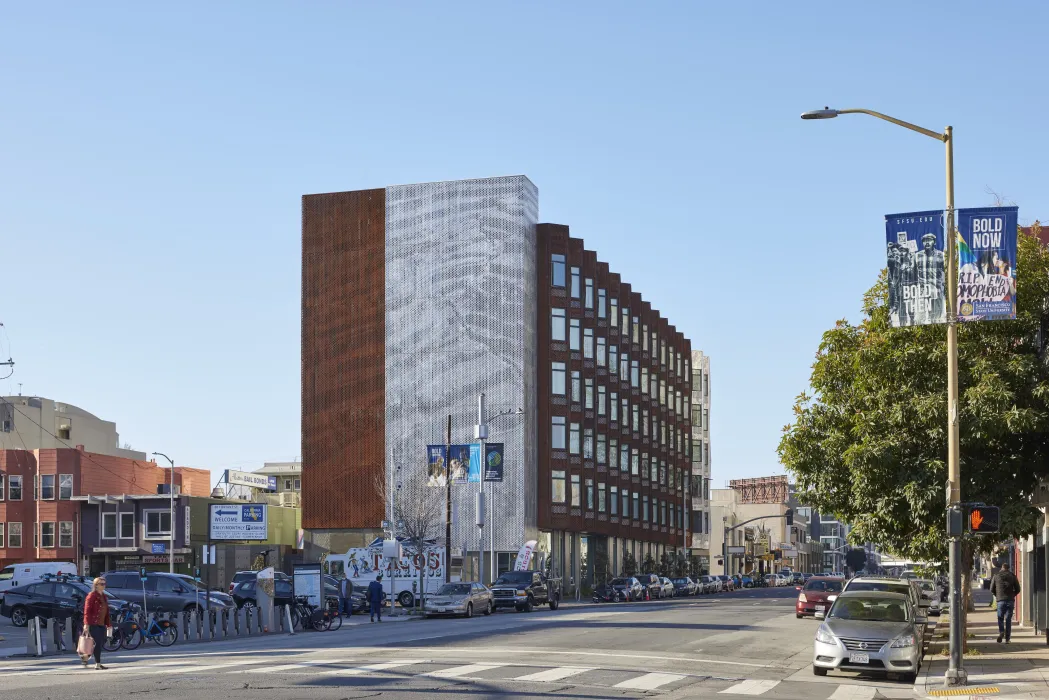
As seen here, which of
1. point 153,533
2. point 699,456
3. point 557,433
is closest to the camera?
point 153,533

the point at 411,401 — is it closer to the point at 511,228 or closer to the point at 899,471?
the point at 511,228

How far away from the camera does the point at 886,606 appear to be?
84.2ft

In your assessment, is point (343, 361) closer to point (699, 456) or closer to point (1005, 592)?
point (699, 456)

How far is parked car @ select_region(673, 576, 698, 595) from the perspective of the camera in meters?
90.6

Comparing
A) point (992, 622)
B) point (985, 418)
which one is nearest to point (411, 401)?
point (992, 622)

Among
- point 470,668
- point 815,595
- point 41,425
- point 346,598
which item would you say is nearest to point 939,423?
point 470,668

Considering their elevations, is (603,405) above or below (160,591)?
above

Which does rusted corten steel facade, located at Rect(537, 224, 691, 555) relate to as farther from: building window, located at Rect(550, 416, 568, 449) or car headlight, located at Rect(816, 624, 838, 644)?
car headlight, located at Rect(816, 624, 838, 644)

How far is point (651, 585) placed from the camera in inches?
3115

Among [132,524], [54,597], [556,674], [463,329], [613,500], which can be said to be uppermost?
[463,329]

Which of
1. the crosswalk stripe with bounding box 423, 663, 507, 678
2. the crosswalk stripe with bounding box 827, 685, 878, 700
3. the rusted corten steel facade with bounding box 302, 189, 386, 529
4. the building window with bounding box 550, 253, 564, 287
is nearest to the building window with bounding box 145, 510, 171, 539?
the rusted corten steel facade with bounding box 302, 189, 386, 529

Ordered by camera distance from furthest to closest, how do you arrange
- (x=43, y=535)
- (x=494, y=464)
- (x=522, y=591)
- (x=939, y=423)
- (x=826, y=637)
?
(x=43, y=535)
(x=494, y=464)
(x=522, y=591)
(x=939, y=423)
(x=826, y=637)

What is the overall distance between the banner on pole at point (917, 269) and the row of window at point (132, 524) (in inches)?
2673

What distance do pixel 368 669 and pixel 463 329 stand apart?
62.2 m
